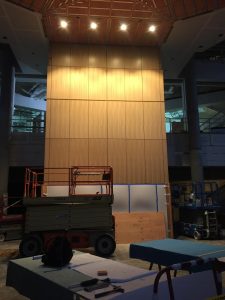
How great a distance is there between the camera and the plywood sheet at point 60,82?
12789 millimetres

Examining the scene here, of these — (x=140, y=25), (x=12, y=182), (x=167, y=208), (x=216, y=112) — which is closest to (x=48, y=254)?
(x=167, y=208)

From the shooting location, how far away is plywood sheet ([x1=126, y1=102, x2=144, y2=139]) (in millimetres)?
12820

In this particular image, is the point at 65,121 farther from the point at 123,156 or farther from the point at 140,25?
the point at 140,25

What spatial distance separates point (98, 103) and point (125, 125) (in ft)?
5.24

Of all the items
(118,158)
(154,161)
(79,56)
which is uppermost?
(79,56)

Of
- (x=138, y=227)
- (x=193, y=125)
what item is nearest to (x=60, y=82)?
(x=138, y=227)

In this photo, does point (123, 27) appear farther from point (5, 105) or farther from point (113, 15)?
point (5, 105)

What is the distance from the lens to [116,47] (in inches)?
536

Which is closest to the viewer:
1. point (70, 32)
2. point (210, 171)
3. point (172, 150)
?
point (70, 32)

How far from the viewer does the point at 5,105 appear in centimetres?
1577

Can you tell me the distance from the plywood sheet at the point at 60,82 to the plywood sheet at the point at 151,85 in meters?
3.58

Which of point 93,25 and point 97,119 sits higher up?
point 93,25

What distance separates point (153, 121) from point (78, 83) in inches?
153

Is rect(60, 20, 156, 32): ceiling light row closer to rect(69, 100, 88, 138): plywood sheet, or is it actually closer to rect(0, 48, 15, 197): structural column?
rect(69, 100, 88, 138): plywood sheet
